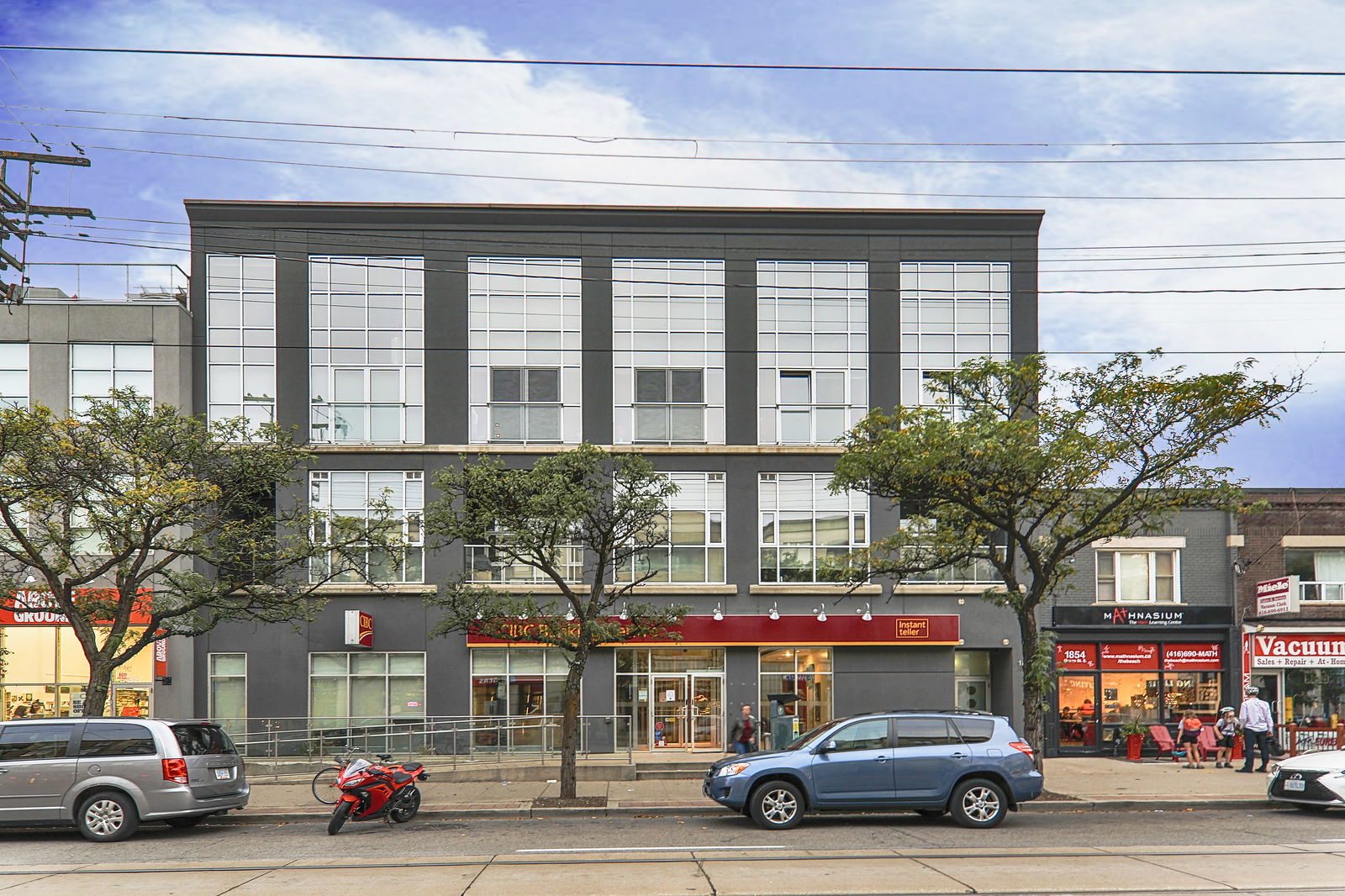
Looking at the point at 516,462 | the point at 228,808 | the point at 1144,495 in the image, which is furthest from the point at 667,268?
the point at 228,808

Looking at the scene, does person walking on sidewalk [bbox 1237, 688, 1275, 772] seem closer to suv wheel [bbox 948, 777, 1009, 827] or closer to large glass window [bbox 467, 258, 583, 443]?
suv wheel [bbox 948, 777, 1009, 827]

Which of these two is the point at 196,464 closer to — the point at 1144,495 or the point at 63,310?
the point at 63,310

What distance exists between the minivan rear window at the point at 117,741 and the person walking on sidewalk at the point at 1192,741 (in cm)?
2086

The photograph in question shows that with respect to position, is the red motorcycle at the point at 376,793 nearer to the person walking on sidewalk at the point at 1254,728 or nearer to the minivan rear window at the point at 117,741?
the minivan rear window at the point at 117,741

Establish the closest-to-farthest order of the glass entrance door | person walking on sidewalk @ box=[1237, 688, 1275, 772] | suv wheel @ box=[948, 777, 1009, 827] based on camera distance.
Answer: suv wheel @ box=[948, 777, 1009, 827]
person walking on sidewalk @ box=[1237, 688, 1275, 772]
the glass entrance door

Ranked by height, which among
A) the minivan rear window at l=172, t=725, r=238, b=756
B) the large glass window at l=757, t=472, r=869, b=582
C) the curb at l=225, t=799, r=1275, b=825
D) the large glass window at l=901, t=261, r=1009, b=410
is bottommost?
the curb at l=225, t=799, r=1275, b=825

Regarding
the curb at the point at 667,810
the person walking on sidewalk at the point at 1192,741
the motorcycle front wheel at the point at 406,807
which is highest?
the motorcycle front wheel at the point at 406,807

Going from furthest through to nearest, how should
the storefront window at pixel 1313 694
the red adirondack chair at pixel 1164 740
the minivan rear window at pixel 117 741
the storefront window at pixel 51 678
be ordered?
the storefront window at pixel 1313 694 < the storefront window at pixel 51 678 < the red adirondack chair at pixel 1164 740 < the minivan rear window at pixel 117 741

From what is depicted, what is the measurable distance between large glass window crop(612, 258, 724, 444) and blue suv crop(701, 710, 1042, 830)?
50.8ft

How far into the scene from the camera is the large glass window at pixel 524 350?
100 ft

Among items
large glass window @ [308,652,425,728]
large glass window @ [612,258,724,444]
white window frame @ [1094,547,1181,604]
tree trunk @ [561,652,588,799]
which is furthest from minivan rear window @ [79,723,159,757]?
white window frame @ [1094,547,1181,604]

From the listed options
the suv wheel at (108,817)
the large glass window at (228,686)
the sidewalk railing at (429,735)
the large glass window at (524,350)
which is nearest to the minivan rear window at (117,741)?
the suv wheel at (108,817)

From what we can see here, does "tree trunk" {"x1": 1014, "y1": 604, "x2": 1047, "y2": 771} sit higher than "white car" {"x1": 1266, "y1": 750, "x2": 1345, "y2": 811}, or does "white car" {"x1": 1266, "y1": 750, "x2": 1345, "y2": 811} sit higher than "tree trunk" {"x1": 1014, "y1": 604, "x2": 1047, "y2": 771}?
"tree trunk" {"x1": 1014, "y1": 604, "x2": 1047, "y2": 771}

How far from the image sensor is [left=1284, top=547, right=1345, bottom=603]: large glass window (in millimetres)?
30891
